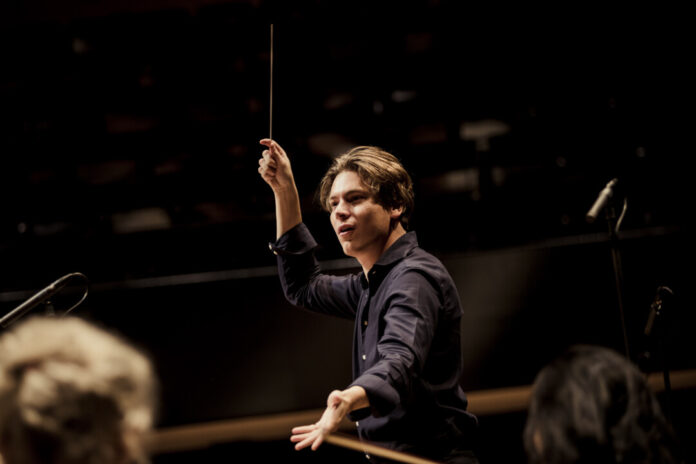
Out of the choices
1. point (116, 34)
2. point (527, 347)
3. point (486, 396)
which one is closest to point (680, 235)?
point (527, 347)

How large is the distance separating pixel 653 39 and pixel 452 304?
114 inches

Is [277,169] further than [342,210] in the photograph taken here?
Yes

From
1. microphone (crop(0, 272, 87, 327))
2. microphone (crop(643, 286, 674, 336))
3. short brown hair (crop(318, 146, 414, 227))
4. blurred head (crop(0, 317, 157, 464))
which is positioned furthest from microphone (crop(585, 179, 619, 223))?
blurred head (crop(0, 317, 157, 464))

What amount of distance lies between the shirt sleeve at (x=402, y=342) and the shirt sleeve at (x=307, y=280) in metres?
0.35

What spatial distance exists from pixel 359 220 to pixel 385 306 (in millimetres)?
276

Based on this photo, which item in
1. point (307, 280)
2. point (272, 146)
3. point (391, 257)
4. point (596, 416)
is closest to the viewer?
point (596, 416)

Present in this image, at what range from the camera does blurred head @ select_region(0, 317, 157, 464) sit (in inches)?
28.3

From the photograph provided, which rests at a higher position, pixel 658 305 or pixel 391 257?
pixel 391 257

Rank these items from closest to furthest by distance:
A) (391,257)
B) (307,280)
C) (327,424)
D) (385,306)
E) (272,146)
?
(327,424)
(385,306)
(391,257)
(272,146)
(307,280)

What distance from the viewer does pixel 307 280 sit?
2.25 meters

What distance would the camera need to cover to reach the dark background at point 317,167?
10.4ft

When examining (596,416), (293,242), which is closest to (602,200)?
(293,242)

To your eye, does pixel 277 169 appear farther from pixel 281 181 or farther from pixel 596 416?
pixel 596 416

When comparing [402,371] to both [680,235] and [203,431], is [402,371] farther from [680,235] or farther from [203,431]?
[680,235]
